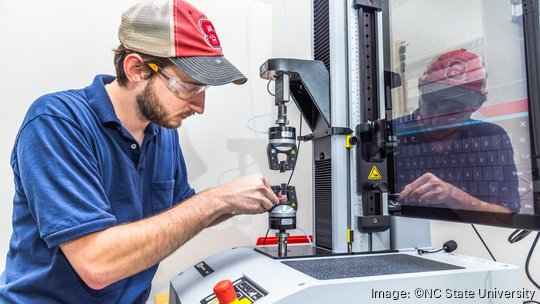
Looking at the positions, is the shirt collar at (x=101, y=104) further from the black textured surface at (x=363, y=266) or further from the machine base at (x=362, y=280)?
the black textured surface at (x=363, y=266)

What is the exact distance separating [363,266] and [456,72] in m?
0.52

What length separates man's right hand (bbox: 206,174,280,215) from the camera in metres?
0.95

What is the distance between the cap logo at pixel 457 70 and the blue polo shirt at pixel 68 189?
86 centimetres

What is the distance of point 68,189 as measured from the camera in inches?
30.4

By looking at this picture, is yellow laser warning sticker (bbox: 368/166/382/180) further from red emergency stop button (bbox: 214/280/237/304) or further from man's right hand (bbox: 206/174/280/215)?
red emergency stop button (bbox: 214/280/237/304)

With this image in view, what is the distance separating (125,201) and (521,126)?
0.97 metres

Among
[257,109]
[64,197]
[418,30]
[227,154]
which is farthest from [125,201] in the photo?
[418,30]

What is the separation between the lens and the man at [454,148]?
31.2 inches

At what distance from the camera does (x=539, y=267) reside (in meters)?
1.21

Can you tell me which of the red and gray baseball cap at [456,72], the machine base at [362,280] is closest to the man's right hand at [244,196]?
the machine base at [362,280]

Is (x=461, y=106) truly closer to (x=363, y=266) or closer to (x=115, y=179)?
(x=363, y=266)

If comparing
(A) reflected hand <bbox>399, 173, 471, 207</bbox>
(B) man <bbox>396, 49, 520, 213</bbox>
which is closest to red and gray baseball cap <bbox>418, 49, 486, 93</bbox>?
(B) man <bbox>396, 49, 520, 213</bbox>

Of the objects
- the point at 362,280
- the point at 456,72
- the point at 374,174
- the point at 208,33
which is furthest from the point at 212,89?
the point at 362,280

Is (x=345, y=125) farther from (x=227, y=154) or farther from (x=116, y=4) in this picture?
(x=116, y=4)
